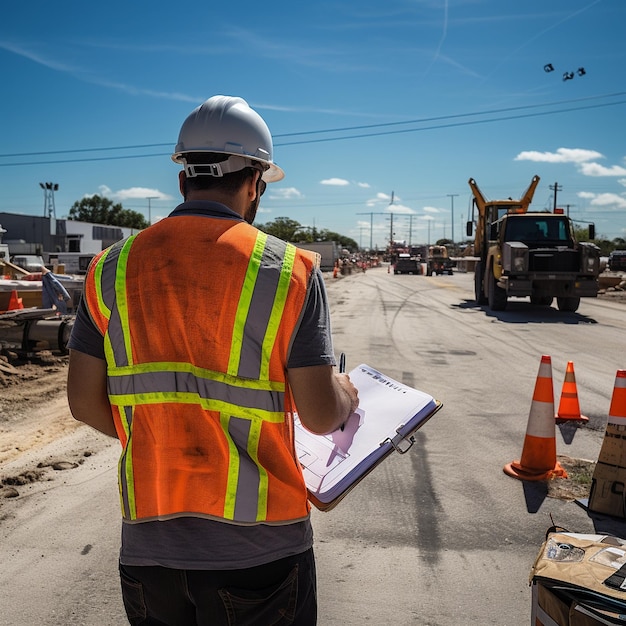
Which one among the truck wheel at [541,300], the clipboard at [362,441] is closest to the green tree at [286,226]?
the truck wheel at [541,300]

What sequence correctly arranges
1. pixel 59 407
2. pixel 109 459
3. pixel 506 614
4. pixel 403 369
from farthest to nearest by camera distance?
pixel 403 369
pixel 59 407
pixel 109 459
pixel 506 614

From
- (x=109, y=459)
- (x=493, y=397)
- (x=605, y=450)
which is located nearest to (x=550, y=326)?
(x=493, y=397)

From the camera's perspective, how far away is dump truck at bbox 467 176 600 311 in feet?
58.4

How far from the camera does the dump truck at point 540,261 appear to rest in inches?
701

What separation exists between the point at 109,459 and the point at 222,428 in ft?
14.5

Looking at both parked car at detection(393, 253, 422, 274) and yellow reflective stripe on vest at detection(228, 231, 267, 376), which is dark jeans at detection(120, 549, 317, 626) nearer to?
yellow reflective stripe on vest at detection(228, 231, 267, 376)

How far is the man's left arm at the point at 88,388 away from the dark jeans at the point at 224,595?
0.42 m

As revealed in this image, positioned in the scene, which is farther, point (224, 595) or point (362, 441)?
point (362, 441)

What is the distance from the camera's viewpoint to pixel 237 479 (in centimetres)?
165

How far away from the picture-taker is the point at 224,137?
1.82 metres

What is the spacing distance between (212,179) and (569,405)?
240 inches

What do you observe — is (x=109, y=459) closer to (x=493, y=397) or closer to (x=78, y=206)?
(x=493, y=397)

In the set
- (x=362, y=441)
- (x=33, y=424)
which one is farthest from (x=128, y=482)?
(x=33, y=424)

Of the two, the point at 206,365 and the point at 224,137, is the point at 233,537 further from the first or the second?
the point at 224,137
